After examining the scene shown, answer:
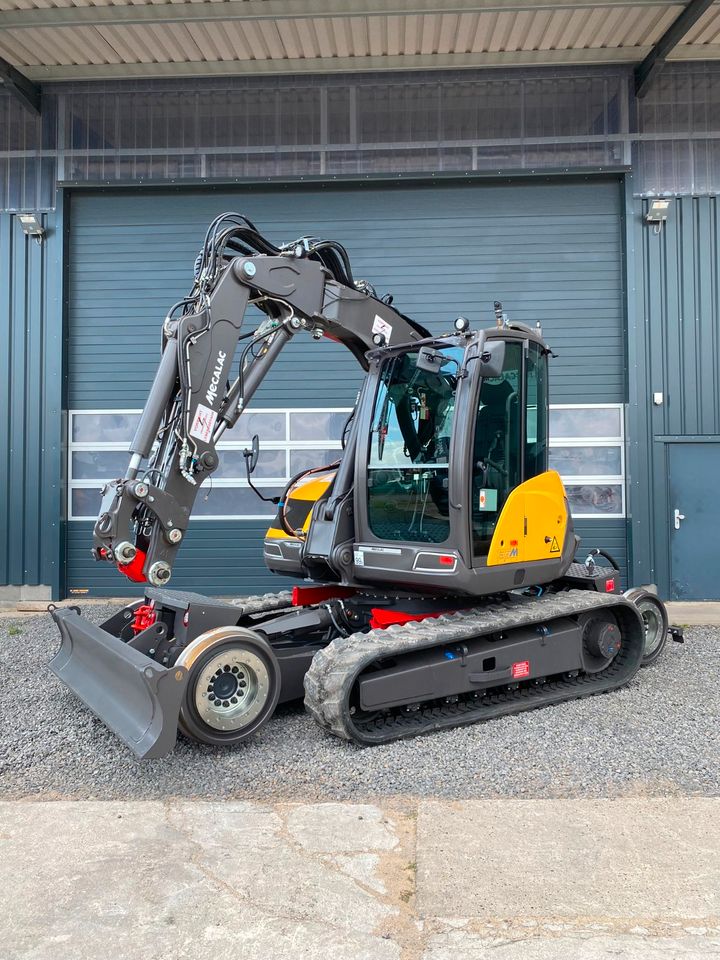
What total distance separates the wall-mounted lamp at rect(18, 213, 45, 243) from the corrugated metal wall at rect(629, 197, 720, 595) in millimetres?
7858

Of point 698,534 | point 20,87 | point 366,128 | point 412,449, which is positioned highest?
point 20,87

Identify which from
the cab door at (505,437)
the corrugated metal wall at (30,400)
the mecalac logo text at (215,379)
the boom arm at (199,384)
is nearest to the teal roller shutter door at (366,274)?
the corrugated metal wall at (30,400)

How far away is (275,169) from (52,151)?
305 cm

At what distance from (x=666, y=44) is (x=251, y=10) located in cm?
491

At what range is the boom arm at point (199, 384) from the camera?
188 inches

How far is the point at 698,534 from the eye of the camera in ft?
32.5

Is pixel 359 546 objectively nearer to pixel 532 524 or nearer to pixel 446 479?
pixel 446 479

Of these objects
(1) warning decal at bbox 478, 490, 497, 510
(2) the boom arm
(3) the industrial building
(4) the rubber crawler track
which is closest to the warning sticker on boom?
(2) the boom arm

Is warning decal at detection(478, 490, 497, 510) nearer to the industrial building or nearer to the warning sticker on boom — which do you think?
the warning sticker on boom

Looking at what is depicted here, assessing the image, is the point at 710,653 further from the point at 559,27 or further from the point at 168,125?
the point at 168,125

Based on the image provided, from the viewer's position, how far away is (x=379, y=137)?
1023 centimetres

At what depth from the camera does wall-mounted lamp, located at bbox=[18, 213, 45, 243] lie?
33.0 feet

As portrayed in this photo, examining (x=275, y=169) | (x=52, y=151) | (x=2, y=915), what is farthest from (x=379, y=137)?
(x=2, y=915)

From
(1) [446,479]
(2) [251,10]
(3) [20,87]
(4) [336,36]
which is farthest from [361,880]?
(3) [20,87]
